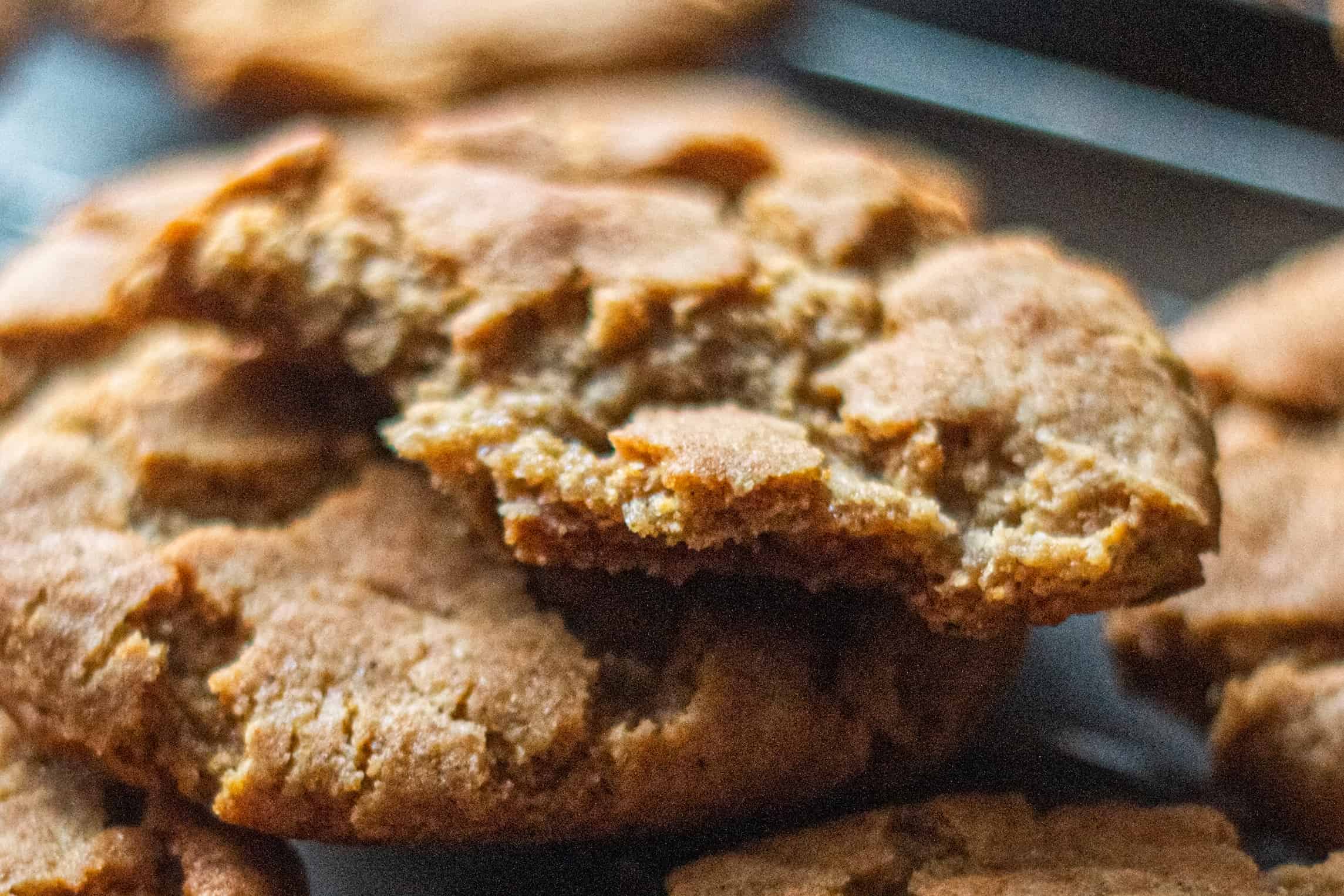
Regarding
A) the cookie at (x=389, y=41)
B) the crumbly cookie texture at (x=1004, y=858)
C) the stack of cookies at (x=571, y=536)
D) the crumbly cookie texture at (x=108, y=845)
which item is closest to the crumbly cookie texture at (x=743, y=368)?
the stack of cookies at (x=571, y=536)

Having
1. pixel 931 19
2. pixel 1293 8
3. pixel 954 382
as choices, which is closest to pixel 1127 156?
pixel 1293 8

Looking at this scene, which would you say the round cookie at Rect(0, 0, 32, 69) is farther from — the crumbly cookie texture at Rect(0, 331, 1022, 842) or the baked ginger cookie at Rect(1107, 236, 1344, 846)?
the baked ginger cookie at Rect(1107, 236, 1344, 846)

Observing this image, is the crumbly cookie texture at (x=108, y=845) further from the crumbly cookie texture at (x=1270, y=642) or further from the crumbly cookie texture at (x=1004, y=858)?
the crumbly cookie texture at (x=1270, y=642)

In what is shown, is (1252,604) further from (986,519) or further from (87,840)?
(87,840)

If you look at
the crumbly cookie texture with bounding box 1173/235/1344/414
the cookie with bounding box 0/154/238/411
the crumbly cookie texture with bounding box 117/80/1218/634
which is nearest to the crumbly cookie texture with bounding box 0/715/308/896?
the crumbly cookie texture with bounding box 117/80/1218/634

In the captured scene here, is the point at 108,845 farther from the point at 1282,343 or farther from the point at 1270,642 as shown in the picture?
the point at 1282,343

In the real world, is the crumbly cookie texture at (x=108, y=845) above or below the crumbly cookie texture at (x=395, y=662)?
below
